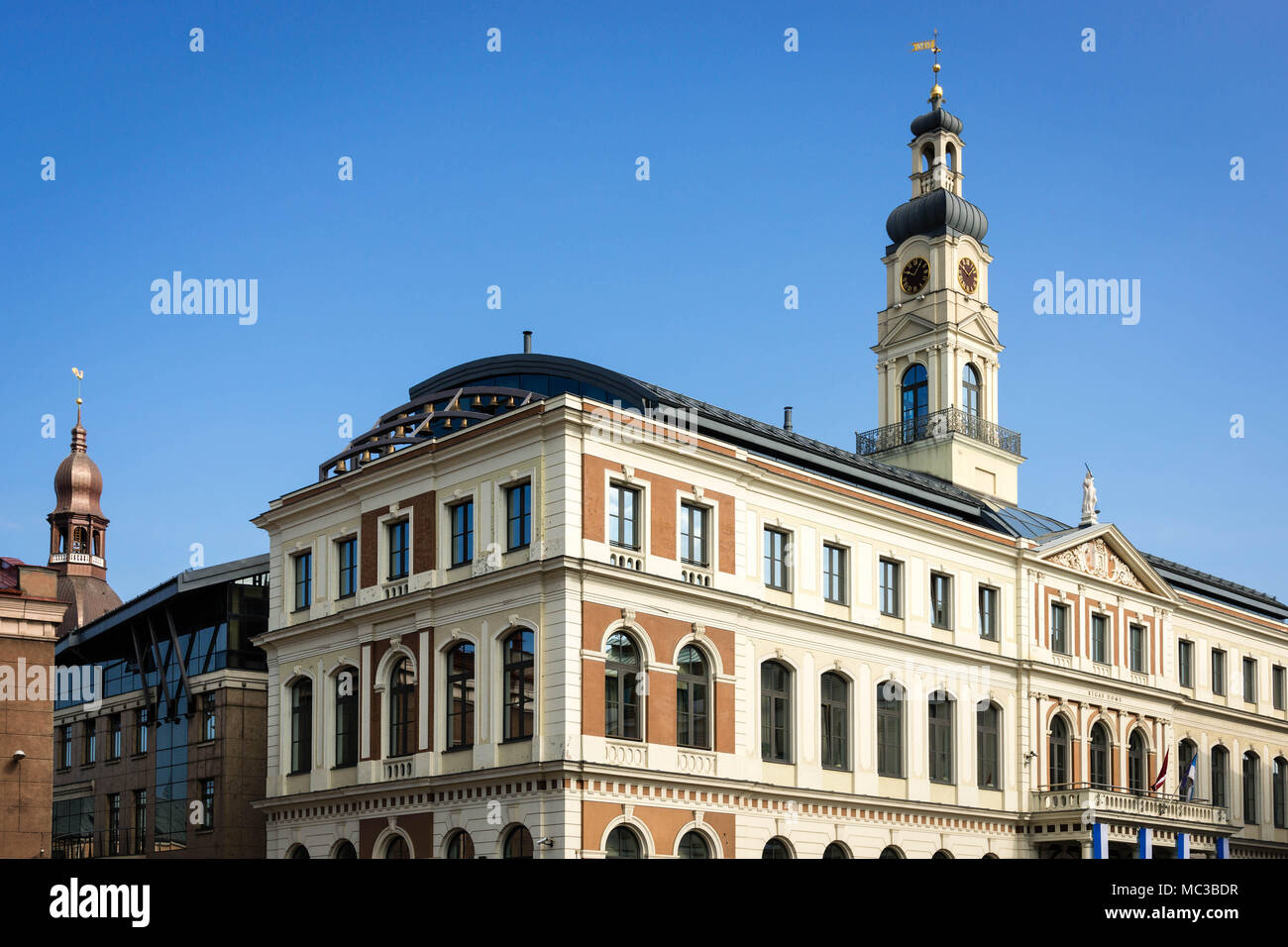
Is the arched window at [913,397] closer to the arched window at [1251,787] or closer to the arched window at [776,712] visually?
the arched window at [1251,787]

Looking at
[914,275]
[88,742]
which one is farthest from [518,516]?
[914,275]

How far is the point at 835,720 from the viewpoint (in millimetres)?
55781

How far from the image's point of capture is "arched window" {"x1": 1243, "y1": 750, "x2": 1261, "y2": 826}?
79.0m

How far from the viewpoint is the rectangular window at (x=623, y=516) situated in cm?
4938

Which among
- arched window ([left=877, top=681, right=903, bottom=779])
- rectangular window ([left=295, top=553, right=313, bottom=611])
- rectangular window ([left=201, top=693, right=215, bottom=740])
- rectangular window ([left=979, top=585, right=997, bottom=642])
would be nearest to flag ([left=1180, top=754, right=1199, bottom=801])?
rectangular window ([left=979, top=585, right=997, bottom=642])

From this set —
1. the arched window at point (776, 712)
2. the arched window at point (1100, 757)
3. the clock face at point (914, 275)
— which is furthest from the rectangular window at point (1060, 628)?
the clock face at point (914, 275)

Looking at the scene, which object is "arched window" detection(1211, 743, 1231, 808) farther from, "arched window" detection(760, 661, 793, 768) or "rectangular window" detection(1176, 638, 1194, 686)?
"arched window" detection(760, 661, 793, 768)

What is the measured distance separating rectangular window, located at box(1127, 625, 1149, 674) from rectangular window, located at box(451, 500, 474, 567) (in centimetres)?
3336

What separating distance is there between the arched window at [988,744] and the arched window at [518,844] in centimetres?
2130

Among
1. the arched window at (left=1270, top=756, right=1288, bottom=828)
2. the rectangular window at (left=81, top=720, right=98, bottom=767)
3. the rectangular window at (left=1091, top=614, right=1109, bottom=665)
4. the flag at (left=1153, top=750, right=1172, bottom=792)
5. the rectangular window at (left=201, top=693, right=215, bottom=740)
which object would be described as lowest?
the arched window at (left=1270, top=756, right=1288, bottom=828)

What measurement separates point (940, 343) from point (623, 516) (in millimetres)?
34821

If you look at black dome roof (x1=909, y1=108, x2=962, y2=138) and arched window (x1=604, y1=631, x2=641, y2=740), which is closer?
arched window (x1=604, y1=631, x2=641, y2=740)

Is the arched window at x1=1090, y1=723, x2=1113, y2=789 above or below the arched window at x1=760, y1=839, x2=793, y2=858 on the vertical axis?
above

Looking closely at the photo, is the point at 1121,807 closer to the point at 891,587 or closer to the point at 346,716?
the point at 891,587
